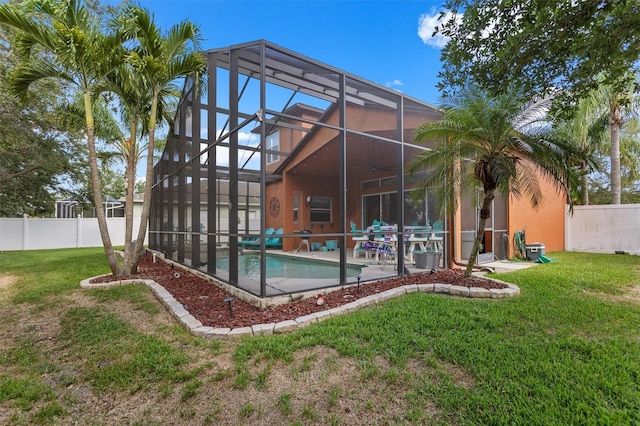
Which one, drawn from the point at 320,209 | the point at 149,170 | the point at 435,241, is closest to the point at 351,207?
the point at 320,209

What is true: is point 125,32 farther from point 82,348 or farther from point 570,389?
point 570,389

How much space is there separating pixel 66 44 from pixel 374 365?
7.29 metres

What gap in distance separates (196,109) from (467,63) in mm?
6020

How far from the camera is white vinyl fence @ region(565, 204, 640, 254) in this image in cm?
1111

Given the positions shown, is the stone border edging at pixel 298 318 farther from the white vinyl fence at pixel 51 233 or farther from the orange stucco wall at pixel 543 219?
the white vinyl fence at pixel 51 233

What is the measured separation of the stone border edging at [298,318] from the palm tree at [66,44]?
113 inches

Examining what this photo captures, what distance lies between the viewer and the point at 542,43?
315 cm

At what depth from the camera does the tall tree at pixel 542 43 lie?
276cm

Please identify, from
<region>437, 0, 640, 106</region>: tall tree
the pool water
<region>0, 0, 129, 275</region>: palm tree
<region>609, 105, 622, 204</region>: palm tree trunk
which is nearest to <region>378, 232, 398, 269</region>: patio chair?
the pool water

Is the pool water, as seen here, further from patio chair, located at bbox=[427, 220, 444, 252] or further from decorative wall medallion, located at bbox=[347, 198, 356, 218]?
decorative wall medallion, located at bbox=[347, 198, 356, 218]

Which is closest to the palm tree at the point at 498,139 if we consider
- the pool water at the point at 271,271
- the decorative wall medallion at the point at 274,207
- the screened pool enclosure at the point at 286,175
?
the screened pool enclosure at the point at 286,175

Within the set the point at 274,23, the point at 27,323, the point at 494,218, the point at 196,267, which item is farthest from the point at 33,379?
the point at 494,218

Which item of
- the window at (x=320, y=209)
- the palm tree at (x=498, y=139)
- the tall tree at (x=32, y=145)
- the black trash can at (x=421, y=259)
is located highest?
the tall tree at (x=32, y=145)

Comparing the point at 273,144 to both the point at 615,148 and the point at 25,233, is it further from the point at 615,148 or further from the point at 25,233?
the point at 615,148
